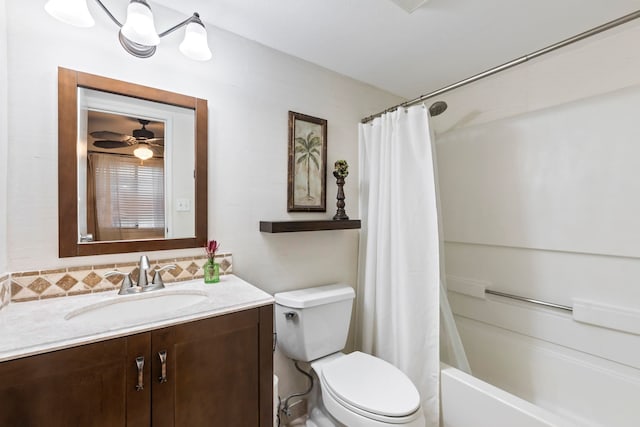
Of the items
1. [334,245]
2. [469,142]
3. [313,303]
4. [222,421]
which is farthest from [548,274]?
[222,421]

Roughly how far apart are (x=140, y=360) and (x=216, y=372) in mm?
249

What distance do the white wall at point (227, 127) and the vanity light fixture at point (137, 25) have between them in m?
0.05

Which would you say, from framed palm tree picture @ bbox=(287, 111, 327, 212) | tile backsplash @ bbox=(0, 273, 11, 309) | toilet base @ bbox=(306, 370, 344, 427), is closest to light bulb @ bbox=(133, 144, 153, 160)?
tile backsplash @ bbox=(0, 273, 11, 309)

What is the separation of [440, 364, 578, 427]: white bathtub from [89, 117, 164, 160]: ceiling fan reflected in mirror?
71.5 inches

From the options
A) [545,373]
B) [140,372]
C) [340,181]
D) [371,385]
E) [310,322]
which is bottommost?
[545,373]

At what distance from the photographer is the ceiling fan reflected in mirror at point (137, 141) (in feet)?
3.70

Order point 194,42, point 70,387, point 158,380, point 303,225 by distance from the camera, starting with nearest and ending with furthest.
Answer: point 70,387, point 158,380, point 194,42, point 303,225

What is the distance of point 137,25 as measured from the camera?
1007mm

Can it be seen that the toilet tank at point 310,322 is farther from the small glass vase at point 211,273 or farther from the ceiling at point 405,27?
the ceiling at point 405,27

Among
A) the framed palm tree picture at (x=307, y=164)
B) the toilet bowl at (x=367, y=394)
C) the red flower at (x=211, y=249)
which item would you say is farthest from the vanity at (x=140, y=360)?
Answer: the framed palm tree picture at (x=307, y=164)

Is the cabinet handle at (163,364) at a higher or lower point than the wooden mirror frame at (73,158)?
lower

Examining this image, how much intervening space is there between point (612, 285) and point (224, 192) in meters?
2.02

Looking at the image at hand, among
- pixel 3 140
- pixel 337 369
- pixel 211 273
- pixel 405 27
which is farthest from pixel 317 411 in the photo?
pixel 405 27

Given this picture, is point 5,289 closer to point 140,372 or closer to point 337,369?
point 140,372
